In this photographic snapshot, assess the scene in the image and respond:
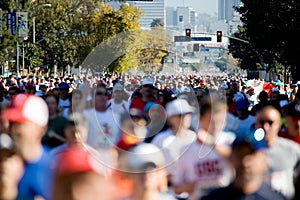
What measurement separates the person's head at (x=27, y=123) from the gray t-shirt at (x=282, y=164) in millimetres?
1849

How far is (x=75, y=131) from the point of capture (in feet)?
27.1

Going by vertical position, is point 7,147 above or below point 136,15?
below

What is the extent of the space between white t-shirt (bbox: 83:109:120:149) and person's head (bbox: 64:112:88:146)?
0.35ft

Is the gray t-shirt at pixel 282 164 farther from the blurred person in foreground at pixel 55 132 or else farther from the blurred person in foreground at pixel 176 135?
the blurred person in foreground at pixel 55 132

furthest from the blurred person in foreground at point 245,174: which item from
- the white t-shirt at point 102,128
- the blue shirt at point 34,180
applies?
the white t-shirt at point 102,128

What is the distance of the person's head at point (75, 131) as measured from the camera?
7.83 metres

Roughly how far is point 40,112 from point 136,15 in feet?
281

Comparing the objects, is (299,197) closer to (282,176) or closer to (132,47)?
(282,176)

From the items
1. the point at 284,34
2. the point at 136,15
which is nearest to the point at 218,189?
the point at 284,34

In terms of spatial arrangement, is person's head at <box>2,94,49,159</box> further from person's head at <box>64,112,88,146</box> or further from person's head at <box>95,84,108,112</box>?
person's head at <box>95,84,108,112</box>

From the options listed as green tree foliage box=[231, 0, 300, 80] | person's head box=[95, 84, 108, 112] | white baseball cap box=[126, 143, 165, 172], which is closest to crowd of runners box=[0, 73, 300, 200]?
white baseball cap box=[126, 143, 165, 172]

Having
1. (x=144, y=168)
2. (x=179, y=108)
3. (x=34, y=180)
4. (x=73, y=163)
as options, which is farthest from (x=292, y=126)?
(x=73, y=163)

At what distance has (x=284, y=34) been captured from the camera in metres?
44.7

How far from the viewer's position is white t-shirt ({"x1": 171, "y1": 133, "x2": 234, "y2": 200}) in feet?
24.1
